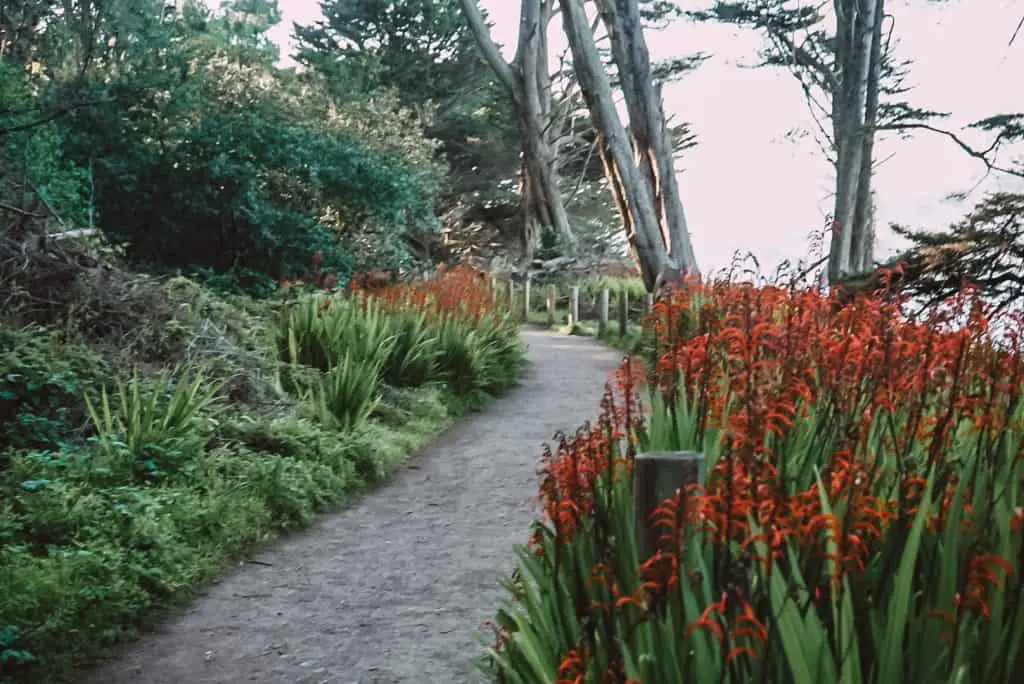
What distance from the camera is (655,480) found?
2707 mm

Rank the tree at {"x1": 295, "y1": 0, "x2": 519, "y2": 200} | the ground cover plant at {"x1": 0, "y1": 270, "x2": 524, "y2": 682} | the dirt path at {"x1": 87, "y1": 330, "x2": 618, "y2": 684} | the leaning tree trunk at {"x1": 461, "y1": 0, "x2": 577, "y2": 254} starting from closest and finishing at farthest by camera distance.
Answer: the dirt path at {"x1": 87, "y1": 330, "x2": 618, "y2": 684}, the ground cover plant at {"x1": 0, "y1": 270, "x2": 524, "y2": 682}, the leaning tree trunk at {"x1": 461, "y1": 0, "x2": 577, "y2": 254}, the tree at {"x1": 295, "y1": 0, "x2": 519, "y2": 200}

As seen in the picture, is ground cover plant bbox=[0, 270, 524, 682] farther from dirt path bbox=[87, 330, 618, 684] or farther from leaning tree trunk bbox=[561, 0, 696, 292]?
leaning tree trunk bbox=[561, 0, 696, 292]

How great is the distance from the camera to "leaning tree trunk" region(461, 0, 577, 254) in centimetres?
2355

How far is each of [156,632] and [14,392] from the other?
3220mm

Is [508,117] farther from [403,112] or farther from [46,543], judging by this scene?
[46,543]

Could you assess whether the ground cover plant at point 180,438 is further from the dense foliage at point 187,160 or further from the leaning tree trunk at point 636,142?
the leaning tree trunk at point 636,142

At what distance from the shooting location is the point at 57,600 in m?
4.46

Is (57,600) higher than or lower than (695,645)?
lower

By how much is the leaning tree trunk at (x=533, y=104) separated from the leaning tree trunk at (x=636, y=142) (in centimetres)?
687

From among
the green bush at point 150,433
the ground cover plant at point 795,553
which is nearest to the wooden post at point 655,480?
the ground cover plant at point 795,553

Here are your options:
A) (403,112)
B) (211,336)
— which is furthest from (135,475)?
(403,112)

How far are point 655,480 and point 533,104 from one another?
23.0m

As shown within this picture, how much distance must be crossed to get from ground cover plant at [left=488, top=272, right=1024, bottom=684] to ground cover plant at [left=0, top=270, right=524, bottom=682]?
206cm

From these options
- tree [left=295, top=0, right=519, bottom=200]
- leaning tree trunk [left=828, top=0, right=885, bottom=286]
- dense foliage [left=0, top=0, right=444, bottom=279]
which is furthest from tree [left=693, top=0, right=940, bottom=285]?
tree [left=295, top=0, right=519, bottom=200]
